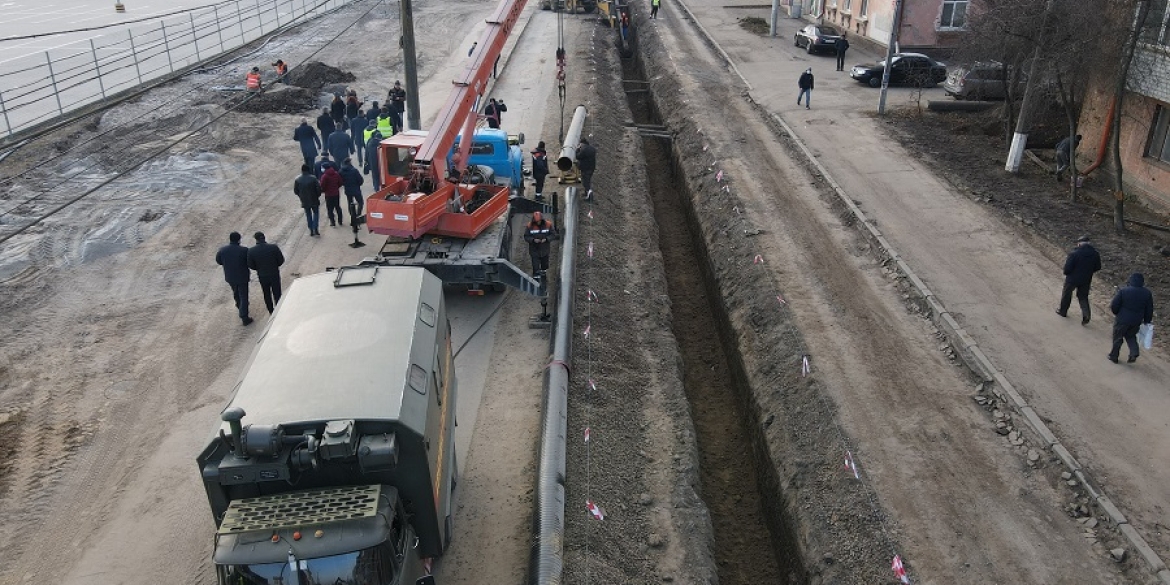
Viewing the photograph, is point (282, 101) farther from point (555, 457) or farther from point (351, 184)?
point (555, 457)

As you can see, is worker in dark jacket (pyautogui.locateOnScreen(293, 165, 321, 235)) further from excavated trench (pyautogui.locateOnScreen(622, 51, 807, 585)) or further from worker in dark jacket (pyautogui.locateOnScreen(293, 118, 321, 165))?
excavated trench (pyautogui.locateOnScreen(622, 51, 807, 585))

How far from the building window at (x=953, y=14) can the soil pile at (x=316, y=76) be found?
24.2m

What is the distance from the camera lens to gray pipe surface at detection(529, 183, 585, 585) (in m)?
8.62

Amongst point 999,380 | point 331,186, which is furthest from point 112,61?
point 999,380

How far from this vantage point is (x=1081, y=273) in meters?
13.4

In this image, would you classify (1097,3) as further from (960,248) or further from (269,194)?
(269,194)

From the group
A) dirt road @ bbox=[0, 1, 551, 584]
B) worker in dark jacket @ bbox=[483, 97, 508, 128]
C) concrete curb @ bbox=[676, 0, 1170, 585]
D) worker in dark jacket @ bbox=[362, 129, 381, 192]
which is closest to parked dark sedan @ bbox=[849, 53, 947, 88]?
concrete curb @ bbox=[676, 0, 1170, 585]

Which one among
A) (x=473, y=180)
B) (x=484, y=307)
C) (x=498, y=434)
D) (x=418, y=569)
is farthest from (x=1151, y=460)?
(x=473, y=180)

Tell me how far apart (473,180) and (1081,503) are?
12.1 m

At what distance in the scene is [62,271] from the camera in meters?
15.8

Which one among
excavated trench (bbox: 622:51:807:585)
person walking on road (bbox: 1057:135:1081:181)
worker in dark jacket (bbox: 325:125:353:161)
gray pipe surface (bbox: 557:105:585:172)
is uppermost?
worker in dark jacket (bbox: 325:125:353:161)

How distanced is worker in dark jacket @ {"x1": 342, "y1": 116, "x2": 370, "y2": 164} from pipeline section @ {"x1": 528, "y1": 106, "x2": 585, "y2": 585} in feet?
31.8

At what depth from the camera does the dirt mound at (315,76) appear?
30.2 m

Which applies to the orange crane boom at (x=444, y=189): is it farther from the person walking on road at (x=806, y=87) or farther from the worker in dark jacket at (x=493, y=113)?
the person walking on road at (x=806, y=87)
